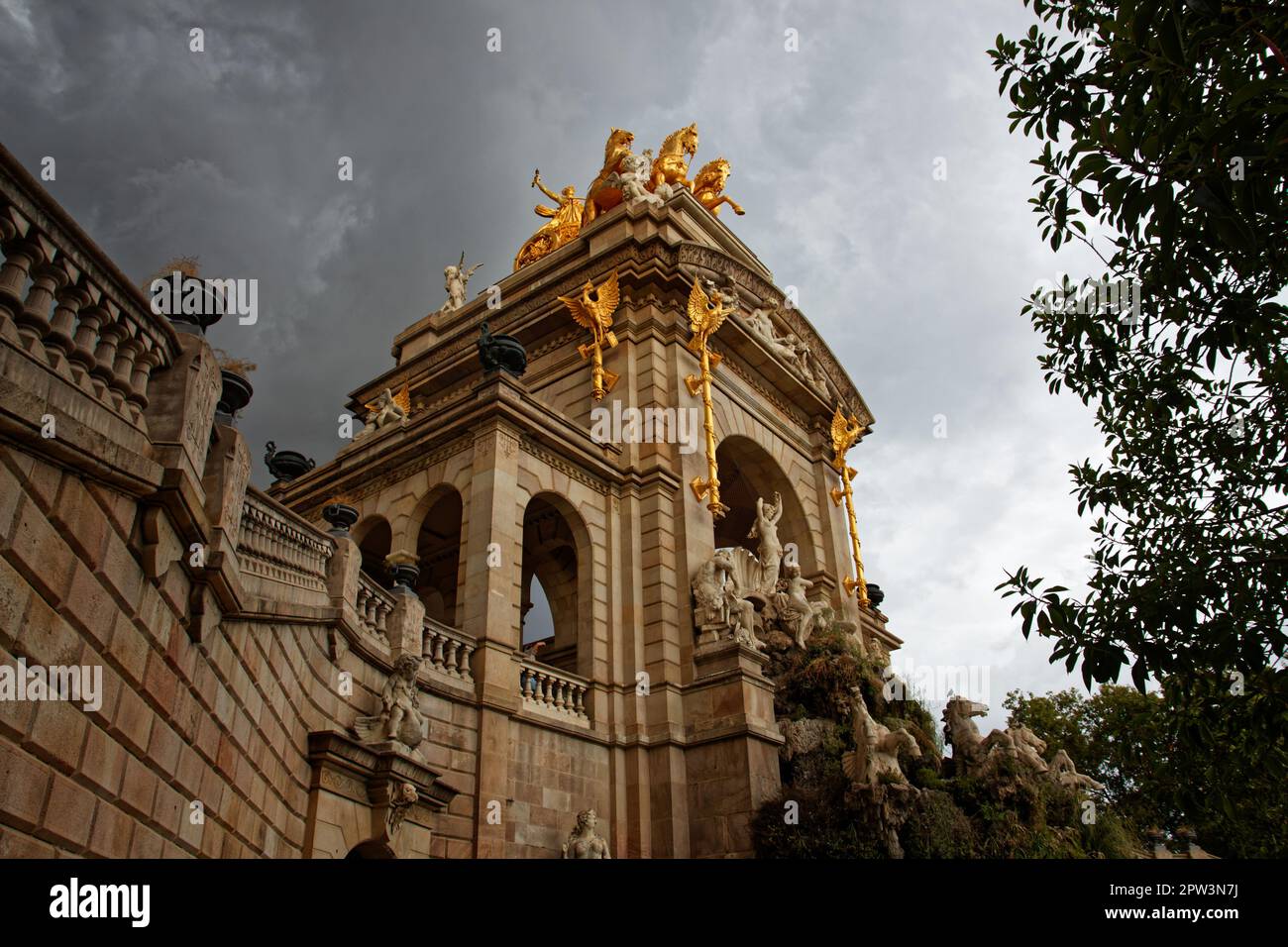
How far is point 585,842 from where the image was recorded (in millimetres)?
15664

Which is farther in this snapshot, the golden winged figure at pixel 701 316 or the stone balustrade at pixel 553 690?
the golden winged figure at pixel 701 316

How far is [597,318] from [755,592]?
813 centimetres

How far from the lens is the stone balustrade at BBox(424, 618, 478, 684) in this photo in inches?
605

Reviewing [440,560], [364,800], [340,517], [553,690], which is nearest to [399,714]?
[364,800]

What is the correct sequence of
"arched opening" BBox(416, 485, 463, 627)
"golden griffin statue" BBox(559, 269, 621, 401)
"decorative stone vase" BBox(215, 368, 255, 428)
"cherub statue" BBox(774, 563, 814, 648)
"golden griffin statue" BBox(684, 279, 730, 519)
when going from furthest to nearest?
1. "arched opening" BBox(416, 485, 463, 627)
2. "golden griffin statue" BBox(559, 269, 621, 401)
3. "golden griffin statue" BBox(684, 279, 730, 519)
4. "cherub statue" BBox(774, 563, 814, 648)
5. "decorative stone vase" BBox(215, 368, 255, 428)

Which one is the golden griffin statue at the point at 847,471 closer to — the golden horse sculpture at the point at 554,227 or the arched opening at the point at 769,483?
the arched opening at the point at 769,483

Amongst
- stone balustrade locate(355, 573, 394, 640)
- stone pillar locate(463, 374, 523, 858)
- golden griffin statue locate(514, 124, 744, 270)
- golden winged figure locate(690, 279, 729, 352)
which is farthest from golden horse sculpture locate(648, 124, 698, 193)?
stone balustrade locate(355, 573, 394, 640)

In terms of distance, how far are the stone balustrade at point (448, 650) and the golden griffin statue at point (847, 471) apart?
581 inches

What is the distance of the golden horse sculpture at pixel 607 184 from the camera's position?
29.7 m

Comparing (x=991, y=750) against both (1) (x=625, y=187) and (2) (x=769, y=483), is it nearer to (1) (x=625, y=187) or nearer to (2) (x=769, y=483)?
(2) (x=769, y=483)

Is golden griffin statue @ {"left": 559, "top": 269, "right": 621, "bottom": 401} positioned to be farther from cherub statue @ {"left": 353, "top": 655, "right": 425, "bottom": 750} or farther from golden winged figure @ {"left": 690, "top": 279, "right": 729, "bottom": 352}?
cherub statue @ {"left": 353, "top": 655, "right": 425, "bottom": 750}

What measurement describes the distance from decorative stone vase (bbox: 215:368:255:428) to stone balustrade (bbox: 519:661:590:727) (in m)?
9.17

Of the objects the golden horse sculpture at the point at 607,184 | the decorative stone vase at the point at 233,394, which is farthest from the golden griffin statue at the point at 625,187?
the decorative stone vase at the point at 233,394

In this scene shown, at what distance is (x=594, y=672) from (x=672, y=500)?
4.83 meters
